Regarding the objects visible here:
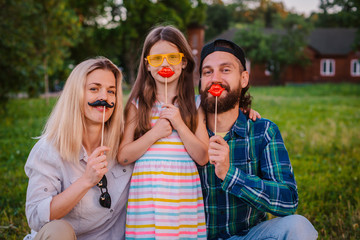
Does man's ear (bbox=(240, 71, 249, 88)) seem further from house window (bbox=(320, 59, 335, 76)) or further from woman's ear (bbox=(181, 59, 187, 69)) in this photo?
house window (bbox=(320, 59, 335, 76))

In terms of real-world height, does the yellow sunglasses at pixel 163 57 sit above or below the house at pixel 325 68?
below

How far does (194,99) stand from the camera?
9.14 feet

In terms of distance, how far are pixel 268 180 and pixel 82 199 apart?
4.37ft

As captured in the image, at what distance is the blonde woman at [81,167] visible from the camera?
2086mm

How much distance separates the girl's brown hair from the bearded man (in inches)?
5.9

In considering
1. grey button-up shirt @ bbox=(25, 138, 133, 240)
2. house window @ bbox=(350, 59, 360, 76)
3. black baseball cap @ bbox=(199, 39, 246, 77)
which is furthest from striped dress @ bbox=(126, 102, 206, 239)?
house window @ bbox=(350, 59, 360, 76)

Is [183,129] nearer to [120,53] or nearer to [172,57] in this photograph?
[172,57]

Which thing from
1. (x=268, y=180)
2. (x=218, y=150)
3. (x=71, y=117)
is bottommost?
(x=268, y=180)

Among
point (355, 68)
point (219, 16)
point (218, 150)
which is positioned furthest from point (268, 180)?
point (219, 16)

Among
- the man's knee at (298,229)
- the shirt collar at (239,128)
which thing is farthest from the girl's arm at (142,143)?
the man's knee at (298,229)

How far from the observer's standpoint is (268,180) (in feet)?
7.80

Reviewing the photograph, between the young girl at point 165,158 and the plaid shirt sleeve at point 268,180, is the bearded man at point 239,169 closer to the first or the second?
the plaid shirt sleeve at point 268,180

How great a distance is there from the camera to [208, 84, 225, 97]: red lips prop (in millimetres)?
2492

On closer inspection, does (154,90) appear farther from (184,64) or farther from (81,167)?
(81,167)
